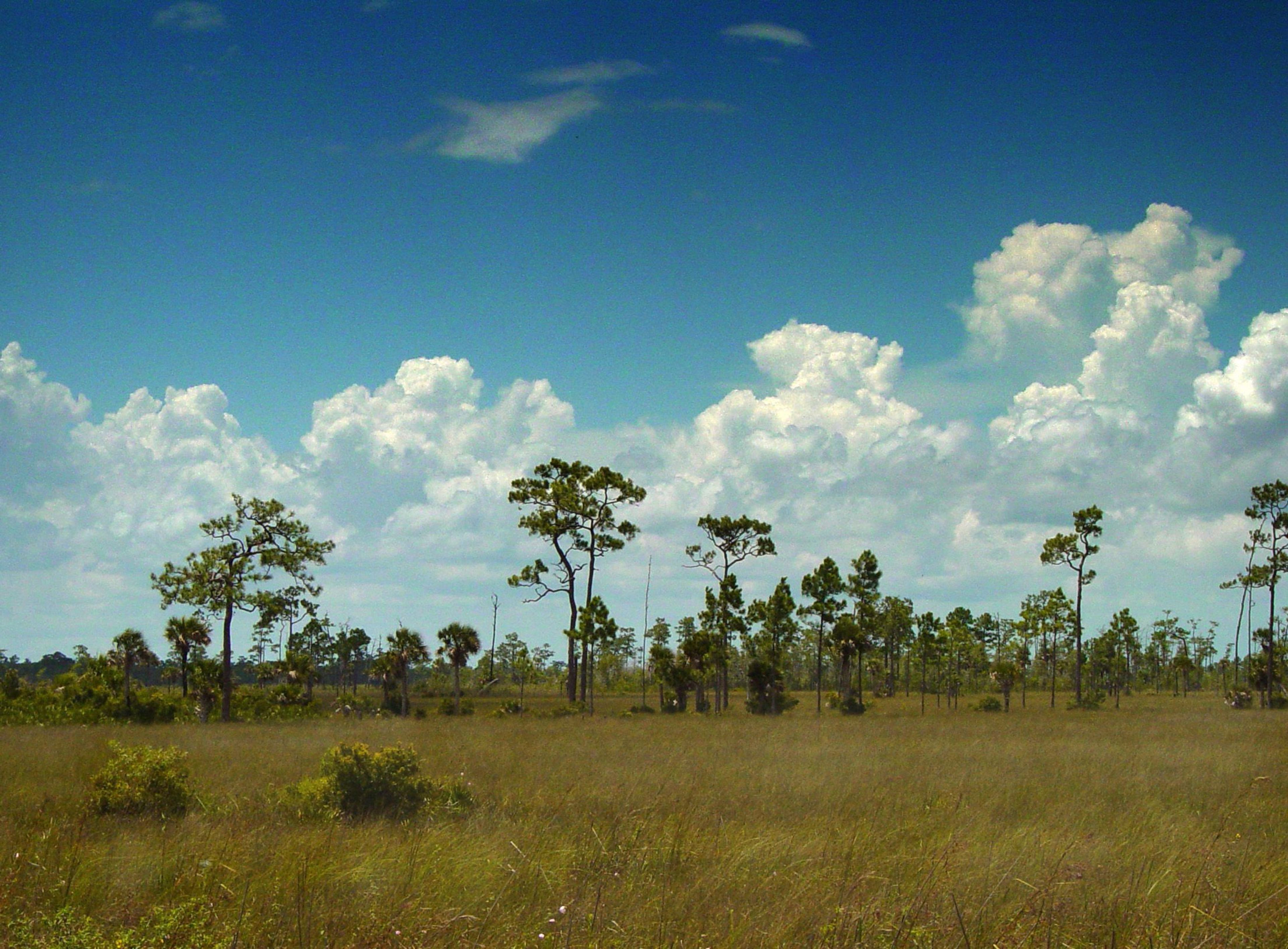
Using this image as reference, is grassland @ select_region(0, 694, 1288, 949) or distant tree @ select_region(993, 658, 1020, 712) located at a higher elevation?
grassland @ select_region(0, 694, 1288, 949)

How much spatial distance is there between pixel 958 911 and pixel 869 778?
1032cm

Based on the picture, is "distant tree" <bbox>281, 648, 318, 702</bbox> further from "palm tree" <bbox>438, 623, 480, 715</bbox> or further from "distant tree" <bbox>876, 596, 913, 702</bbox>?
"distant tree" <bbox>876, 596, 913, 702</bbox>

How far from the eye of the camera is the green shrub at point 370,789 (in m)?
10.8

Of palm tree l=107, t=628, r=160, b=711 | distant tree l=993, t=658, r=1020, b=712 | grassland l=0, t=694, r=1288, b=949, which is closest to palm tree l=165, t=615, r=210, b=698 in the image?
palm tree l=107, t=628, r=160, b=711

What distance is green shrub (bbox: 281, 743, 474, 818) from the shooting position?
35.3 ft

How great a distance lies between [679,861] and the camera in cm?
720

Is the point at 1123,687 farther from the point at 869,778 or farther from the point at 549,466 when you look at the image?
the point at 869,778

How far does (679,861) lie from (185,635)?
152 feet

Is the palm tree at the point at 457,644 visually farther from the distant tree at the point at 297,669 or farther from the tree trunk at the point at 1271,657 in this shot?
the tree trunk at the point at 1271,657

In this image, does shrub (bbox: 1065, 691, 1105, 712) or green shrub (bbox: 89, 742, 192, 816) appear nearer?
green shrub (bbox: 89, 742, 192, 816)

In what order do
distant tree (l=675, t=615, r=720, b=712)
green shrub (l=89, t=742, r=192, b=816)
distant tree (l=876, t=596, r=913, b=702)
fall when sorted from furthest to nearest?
distant tree (l=876, t=596, r=913, b=702) → distant tree (l=675, t=615, r=720, b=712) → green shrub (l=89, t=742, r=192, b=816)

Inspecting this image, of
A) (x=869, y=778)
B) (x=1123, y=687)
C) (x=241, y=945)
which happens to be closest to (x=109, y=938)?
(x=241, y=945)

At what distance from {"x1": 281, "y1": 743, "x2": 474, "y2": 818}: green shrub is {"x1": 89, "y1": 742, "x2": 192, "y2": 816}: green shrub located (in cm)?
128

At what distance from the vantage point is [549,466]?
161 feet
